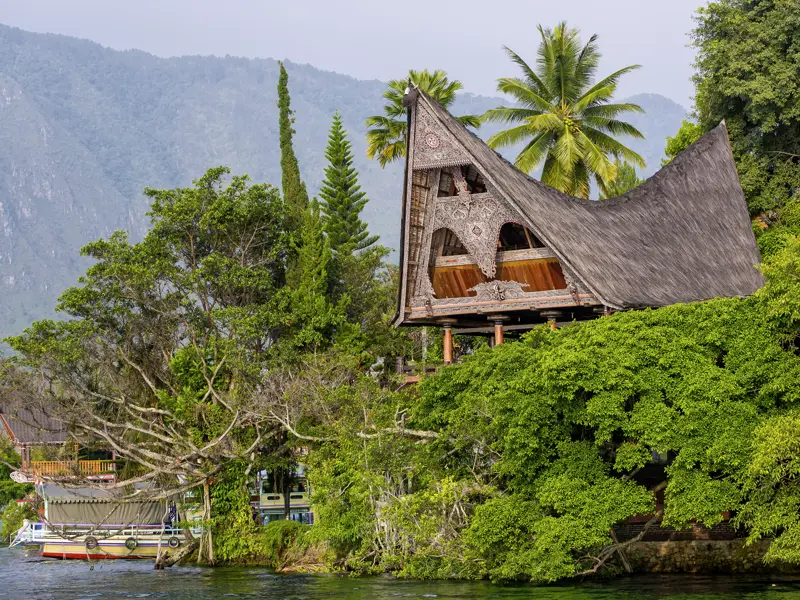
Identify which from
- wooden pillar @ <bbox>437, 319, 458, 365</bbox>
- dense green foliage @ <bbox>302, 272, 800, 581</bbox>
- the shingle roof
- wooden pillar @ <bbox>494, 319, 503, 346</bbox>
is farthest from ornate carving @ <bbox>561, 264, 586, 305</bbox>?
the shingle roof

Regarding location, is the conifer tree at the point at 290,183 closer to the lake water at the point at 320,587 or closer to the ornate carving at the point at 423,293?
the ornate carving at the point at 423,293

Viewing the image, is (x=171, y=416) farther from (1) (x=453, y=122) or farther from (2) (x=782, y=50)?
(2) (x=782, y=50)

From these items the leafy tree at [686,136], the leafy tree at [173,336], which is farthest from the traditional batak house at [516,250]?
the leafy tree at [686,136]

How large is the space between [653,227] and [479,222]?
5232 millimetres

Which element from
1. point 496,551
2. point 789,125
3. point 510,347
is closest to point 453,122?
point 510,347

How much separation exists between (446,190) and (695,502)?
9.94 metres

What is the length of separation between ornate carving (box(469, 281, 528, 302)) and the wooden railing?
11429mm

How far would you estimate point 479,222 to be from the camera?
25.3 meters

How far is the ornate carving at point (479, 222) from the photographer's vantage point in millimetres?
25156

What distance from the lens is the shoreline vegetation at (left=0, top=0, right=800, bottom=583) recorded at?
19859 millimetres

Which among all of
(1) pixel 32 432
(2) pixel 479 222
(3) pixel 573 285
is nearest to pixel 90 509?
(1) pixel 32 432

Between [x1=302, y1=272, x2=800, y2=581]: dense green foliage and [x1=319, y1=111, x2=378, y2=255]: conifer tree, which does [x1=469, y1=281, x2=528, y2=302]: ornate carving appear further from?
[x1=319, y1=111, x2=378, y2=255]: conifer tree

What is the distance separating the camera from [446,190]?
26438mm

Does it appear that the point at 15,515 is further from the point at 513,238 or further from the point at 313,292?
the point at 513,238
